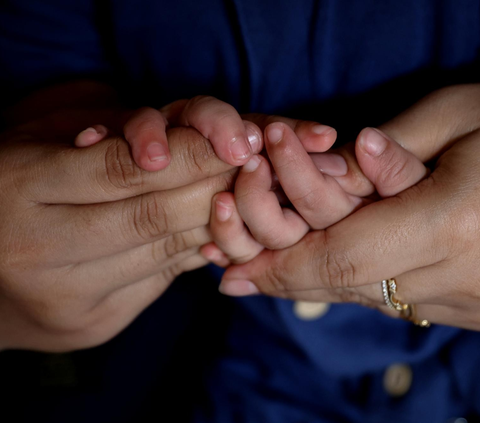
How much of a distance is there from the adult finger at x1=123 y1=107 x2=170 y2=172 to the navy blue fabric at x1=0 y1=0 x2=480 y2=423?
8.2 inches

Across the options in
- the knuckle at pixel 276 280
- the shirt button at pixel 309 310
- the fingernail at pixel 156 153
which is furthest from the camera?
the shirt button at pixel 309 310

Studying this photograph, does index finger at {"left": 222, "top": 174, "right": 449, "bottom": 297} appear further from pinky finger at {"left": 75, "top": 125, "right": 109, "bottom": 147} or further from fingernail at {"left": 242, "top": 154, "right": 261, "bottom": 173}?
pinky finger at {"left": 75, "top": 125, "right": 109, "bottom": 147}

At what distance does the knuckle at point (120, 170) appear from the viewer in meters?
0.56

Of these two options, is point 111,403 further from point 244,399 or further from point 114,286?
point 114,286

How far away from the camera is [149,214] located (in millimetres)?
595

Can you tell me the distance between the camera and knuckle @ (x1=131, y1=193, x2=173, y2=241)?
1.95 ft

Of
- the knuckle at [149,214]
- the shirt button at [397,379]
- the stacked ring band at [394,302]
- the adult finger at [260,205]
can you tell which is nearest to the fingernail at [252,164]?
the adult finger at [260,205]

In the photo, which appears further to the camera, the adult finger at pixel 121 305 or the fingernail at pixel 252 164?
the adult finger at pixel 121 305

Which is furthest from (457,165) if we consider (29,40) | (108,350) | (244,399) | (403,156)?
(108,350)

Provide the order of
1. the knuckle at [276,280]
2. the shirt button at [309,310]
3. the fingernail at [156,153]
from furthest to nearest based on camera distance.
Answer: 1. the shirt button at [309,310]
2. the knuckle at [276,280]
3. the fingernail at [156,153]

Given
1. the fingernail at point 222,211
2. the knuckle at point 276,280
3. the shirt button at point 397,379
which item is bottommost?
the shirt button at point 397,379

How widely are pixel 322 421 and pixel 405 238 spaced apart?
47cm

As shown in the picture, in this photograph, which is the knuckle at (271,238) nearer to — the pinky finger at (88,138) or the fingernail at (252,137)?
the fingernail at (252,137)

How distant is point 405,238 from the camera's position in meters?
0.55
